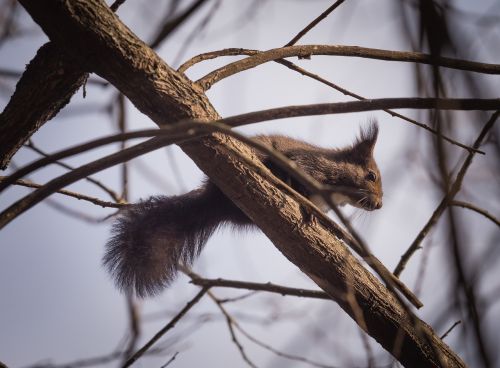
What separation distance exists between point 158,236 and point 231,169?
1.08 m

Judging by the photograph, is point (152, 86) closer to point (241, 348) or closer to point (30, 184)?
point (30, 184)

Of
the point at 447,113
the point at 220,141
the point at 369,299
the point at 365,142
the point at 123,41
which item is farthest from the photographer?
the point at 365,142

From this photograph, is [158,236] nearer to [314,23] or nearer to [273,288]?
[273,288]

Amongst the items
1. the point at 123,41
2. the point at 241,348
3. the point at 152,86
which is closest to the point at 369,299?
the point at 241,348

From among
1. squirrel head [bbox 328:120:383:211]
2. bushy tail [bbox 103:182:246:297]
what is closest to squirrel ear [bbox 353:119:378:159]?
squirrel head [bbox 328:120:383:211]

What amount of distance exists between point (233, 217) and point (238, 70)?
1525mm

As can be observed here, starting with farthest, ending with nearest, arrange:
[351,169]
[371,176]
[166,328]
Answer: [371,176], [351,169], [166,328]

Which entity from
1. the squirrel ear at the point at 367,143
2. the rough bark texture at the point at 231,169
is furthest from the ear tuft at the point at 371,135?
the rough bark texture at the point at 231,169

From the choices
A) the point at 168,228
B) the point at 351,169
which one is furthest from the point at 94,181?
the point at 351,169

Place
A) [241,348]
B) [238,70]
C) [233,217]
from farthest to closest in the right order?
[233,217], [241,348], [238,70]

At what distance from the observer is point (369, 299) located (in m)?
2.63

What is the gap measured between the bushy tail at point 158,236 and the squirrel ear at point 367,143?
6.13 feet

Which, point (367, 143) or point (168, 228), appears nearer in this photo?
point (168, 228)

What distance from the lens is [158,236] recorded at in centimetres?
306
